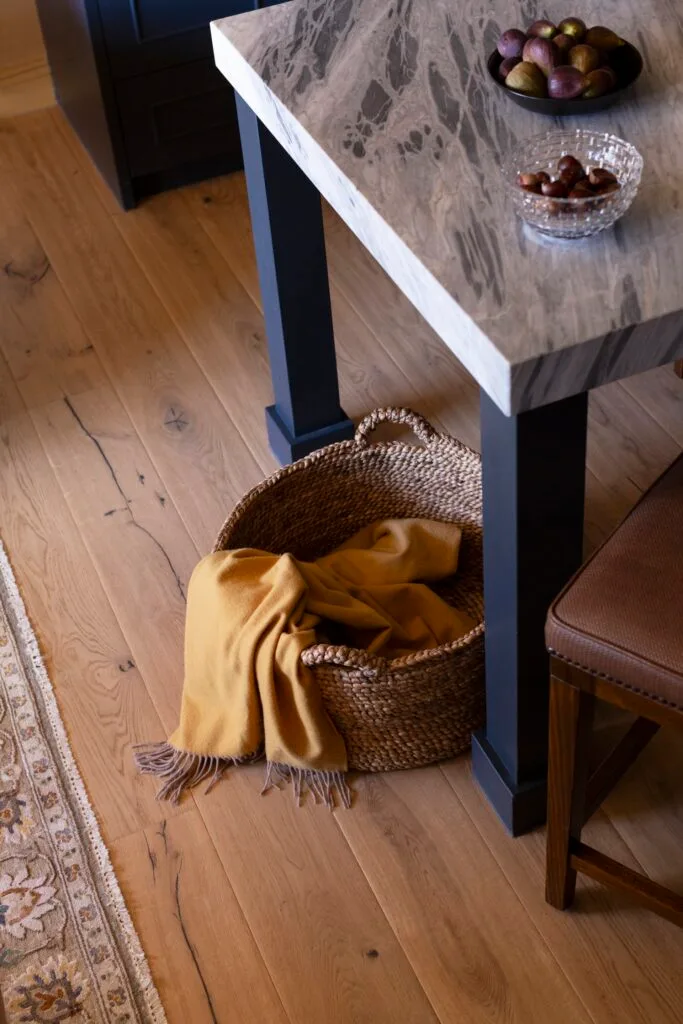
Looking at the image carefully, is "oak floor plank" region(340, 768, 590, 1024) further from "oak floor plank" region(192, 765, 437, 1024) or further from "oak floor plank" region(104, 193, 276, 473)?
"oak floor plank" region(104, 193, 276, 473)

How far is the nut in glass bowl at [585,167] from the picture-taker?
4.46ft

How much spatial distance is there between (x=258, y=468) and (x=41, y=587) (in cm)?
45

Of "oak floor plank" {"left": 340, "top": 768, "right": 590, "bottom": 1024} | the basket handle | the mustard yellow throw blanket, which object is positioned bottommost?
"oak floor plank" {"left": 340, "top": 768, "right": 590, "bottom": 1024}

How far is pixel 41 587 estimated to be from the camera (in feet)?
7.15

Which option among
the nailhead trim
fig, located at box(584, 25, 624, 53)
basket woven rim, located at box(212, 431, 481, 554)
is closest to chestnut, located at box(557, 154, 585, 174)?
fig, located at box(584, 25, 624, 53)

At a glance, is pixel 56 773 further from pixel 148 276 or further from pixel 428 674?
pixel 148 276

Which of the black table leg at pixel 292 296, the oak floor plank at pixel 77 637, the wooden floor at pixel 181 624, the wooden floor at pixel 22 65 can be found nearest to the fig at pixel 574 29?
the black table leg at pixel 292 296

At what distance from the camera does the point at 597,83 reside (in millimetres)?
1551

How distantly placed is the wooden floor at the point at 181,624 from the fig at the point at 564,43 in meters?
0.85

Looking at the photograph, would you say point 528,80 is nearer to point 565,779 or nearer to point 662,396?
point 565,779

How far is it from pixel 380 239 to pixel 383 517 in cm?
72

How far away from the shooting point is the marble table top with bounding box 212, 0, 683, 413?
1292 mm

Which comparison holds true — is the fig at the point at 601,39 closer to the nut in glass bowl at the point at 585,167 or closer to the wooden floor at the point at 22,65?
the nut in glass bowl at the point at 585,167

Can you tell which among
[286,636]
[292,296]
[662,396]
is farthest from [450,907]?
[662,396]
